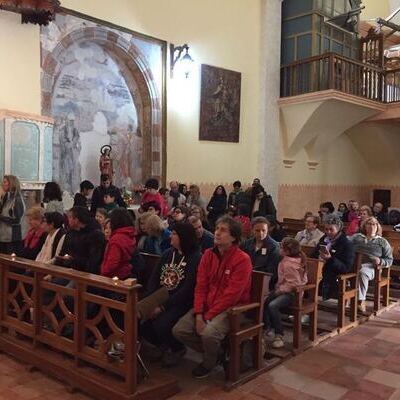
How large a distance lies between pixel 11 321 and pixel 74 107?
5145 mm

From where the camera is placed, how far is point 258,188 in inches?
391

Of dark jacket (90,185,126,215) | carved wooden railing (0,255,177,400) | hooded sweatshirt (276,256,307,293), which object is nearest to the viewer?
carved wooden railing (0,255,177,400)

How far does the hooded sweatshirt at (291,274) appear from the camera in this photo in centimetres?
458

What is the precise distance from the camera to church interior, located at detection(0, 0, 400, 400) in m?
3.76

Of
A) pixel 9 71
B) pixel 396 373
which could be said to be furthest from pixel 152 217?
pixel 9 71

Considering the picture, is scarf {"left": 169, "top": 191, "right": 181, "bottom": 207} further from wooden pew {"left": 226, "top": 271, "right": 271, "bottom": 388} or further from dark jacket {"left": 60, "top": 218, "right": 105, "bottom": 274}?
wooden pew {"left": 226, "top": 271, "right": 271, "bottom": 388}

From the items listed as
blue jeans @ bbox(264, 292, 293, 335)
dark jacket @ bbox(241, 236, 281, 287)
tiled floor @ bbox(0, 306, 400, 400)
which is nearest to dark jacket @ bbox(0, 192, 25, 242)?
tiled floor @ bbox(0, 306, 400, 400)

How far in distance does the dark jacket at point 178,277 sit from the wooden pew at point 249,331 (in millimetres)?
489

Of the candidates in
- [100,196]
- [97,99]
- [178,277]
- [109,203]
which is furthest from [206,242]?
[97,99]

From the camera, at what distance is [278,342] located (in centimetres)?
451

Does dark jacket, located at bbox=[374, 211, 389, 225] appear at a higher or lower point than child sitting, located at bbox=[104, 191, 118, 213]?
lower

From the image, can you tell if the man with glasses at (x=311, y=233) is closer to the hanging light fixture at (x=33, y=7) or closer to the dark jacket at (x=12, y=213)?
the dark jacket at (x=12, y=213)

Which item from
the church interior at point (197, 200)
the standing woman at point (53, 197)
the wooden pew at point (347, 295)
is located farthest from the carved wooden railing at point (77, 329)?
the wooden pew at point (347, 295)

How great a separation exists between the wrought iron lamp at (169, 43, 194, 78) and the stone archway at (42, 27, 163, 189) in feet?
2.10
